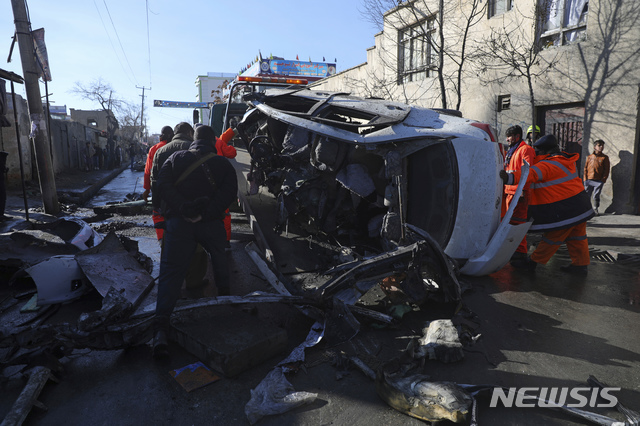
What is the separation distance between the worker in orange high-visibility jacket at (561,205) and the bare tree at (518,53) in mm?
5537

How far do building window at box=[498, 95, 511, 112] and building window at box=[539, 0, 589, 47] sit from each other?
139 centimetres

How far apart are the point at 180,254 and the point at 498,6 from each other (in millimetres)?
10697

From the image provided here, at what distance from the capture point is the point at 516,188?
3.71 m

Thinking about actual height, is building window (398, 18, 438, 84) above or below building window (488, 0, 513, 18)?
below

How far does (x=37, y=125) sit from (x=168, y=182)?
5.78 metres

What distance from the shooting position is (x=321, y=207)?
13.8 feet

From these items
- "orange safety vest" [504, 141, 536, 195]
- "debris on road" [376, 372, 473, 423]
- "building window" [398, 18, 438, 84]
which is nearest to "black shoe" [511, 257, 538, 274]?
"orange safety vest" [504, 141, 536, 195]

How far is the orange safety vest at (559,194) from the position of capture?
4297 mm

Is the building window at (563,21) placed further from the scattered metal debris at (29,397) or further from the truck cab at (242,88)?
the scattered metal debris at (29,397)

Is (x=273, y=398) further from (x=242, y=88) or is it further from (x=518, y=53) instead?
(x=518, y=53)

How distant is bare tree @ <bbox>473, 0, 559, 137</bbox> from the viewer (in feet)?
29.4

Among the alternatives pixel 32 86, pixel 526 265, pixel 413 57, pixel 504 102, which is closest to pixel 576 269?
pixel 526 265

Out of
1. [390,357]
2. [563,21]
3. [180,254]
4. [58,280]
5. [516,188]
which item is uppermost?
[563,21]

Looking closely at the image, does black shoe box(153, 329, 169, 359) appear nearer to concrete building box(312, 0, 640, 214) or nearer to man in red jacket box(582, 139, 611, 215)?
concrete building box(312, 0, 640, 214)
